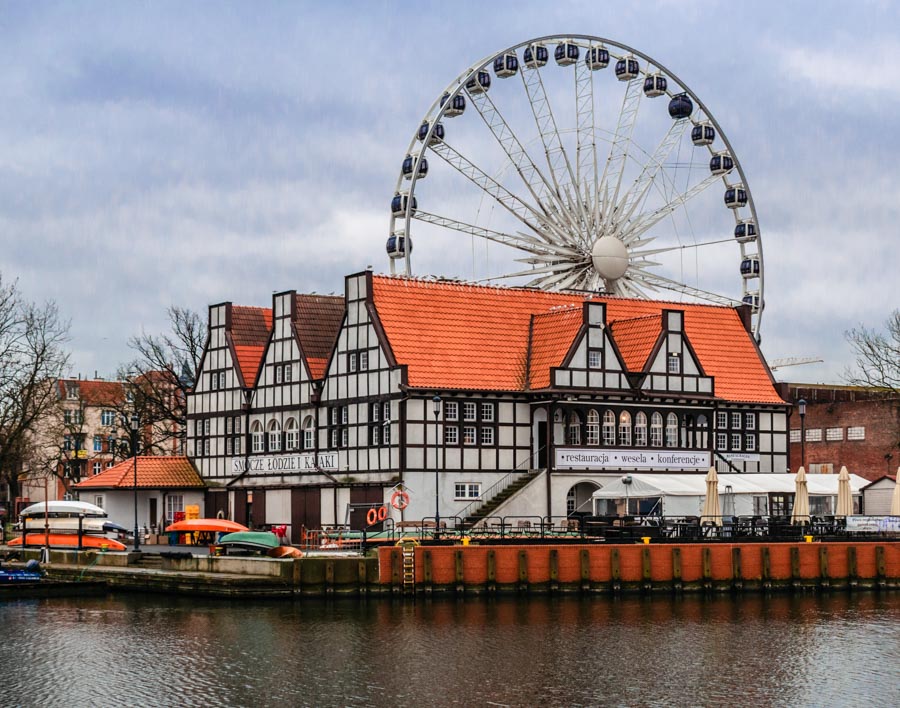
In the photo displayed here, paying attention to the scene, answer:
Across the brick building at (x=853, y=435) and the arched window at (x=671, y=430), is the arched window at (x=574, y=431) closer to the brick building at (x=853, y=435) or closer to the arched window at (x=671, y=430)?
the arched window at (x=671, y=430)

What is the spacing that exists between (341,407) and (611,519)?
576 inches

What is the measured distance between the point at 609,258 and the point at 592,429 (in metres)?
13.9

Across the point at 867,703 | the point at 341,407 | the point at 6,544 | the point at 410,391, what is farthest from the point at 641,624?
the point at 6,544

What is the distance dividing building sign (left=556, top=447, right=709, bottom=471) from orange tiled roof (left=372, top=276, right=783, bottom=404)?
3754 millimetres

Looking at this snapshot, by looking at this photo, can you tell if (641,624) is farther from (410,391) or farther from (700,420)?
(700,420)

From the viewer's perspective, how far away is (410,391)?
2689 inches

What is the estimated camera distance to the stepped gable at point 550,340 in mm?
71875

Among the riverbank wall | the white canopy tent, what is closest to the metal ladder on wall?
the riverbank wall

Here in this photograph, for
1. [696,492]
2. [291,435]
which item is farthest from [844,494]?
[291,435]

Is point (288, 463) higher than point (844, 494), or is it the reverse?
Result: point (288, 463)

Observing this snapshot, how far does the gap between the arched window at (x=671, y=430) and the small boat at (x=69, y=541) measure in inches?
968

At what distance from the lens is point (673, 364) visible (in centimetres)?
7388

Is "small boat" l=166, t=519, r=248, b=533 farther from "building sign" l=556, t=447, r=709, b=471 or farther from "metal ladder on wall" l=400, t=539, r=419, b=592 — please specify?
"building sign" l=556, t=447, r=709, b=471

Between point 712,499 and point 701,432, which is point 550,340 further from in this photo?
point 712,499
